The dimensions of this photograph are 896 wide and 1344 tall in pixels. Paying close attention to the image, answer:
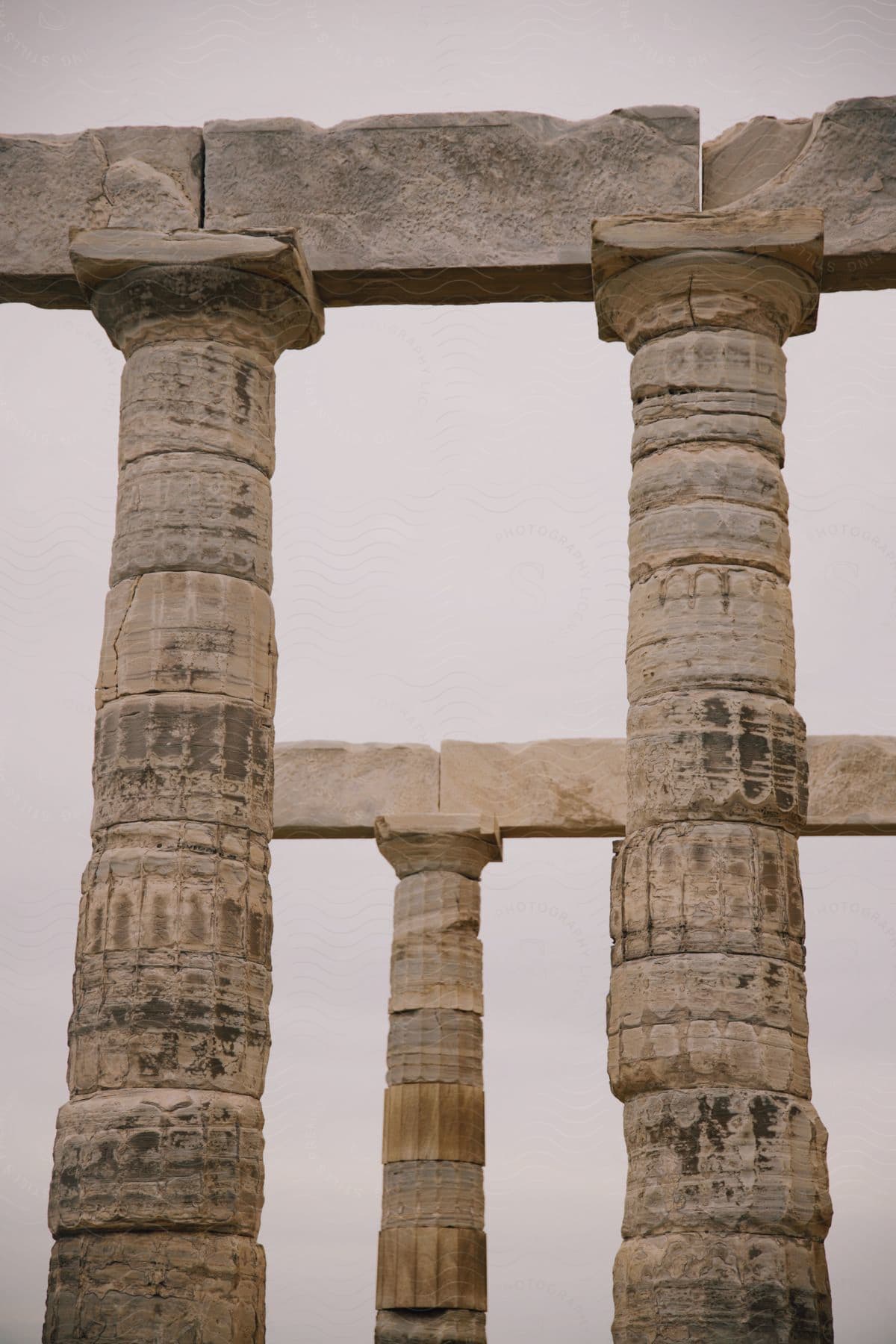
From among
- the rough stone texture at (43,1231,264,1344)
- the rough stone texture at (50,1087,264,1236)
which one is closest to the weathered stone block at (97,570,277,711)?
the rough stone texture at (50,1087,264,1236)

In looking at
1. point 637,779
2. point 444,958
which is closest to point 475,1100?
point 444,958

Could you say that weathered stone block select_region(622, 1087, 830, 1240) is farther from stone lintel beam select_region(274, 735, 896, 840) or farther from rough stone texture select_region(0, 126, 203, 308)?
stone lintel beam select_region(274, 735, 896, 840)

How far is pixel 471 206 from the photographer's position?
14359mm

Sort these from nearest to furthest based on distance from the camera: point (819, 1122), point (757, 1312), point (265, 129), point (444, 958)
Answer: point (757, 1312)
point (819, 1122)
point (265, 129)
point (444, 958)

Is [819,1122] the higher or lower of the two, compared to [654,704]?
lower

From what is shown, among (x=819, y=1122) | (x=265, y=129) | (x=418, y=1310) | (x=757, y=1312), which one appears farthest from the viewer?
(x=418, y=1310)

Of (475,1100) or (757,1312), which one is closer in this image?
(757,1312)

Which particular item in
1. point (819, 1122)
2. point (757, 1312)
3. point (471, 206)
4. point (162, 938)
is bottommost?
point (757, 1312)

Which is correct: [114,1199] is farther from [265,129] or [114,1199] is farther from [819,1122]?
[265,129]

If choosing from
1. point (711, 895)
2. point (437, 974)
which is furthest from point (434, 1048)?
point (711, 895)

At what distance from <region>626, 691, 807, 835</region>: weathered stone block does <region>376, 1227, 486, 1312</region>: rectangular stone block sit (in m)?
8.36

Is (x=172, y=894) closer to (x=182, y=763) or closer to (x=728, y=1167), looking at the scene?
(x=182, y=763)

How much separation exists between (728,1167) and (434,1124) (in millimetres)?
8690

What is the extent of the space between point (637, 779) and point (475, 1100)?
8.57 m
